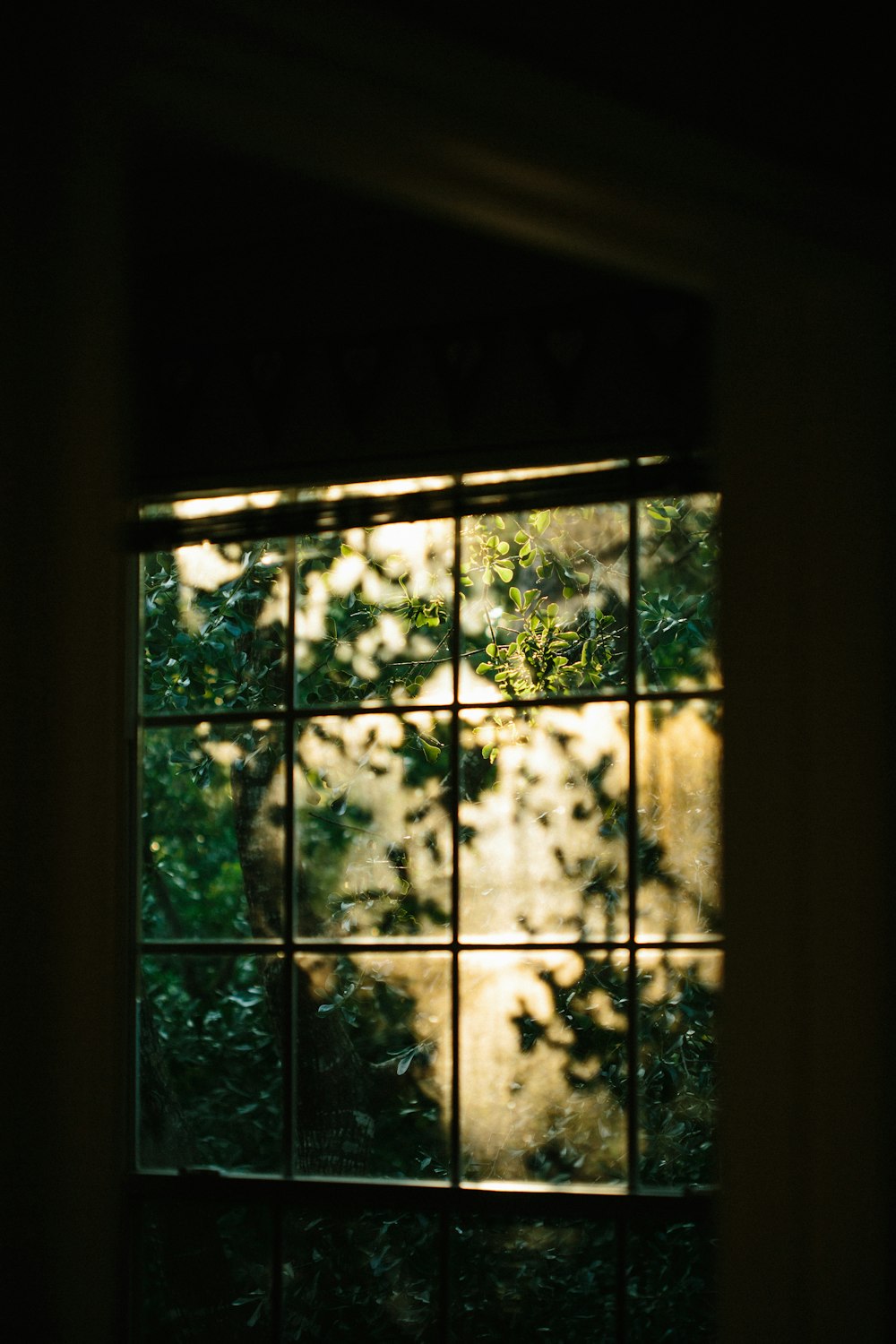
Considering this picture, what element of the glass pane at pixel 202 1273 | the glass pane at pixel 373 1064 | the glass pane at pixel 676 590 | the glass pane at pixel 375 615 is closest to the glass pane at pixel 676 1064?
the glass pane at pixel 373 1064

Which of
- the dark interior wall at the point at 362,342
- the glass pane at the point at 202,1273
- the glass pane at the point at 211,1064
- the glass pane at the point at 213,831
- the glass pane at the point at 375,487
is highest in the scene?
the dark interior wall at the point at 362,342

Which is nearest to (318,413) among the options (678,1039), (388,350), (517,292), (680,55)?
(388,350)

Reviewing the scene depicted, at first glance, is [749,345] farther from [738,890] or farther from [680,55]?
[738,890]

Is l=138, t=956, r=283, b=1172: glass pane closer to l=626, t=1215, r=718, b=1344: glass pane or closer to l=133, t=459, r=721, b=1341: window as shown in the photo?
l=133, t=459, r=721, b=1341: window

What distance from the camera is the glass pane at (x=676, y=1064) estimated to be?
1903 mm

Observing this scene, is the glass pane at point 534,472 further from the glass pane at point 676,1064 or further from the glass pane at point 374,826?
the glass pane at point 676,1064

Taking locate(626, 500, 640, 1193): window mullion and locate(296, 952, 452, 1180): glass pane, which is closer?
locate(626, 500, 640, 1193): window mullion

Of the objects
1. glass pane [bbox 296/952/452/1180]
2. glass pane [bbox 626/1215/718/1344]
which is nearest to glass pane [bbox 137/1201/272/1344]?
glass pane [bbox 296/952/452/1180]

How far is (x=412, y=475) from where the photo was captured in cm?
208

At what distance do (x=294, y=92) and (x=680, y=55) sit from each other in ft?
0.88

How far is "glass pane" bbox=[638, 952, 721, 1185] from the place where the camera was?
190cm

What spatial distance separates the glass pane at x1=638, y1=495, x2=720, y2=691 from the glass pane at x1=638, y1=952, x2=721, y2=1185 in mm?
506

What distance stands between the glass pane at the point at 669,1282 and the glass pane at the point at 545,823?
52cm

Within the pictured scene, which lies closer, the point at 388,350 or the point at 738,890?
the point at 738,890
